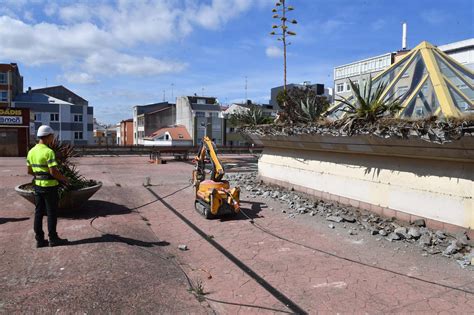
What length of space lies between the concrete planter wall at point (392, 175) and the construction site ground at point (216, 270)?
1.05 m

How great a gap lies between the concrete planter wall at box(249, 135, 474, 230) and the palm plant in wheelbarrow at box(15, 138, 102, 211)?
5689 mm

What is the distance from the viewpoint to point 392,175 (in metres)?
7.82

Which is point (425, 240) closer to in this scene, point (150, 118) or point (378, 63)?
point (378, 63)

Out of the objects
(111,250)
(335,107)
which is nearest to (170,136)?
(335,107)

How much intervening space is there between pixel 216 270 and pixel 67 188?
4.12 m

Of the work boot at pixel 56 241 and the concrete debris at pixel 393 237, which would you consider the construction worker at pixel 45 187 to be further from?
the concrete debris at pixel 393 237

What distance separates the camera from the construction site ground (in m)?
4.19

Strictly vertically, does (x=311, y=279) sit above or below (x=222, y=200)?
below

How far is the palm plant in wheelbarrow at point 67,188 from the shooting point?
7.77 meters

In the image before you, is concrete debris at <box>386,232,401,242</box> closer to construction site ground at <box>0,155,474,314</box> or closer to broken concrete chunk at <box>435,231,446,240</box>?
construction site ground at <box>0,155,474,314</box>

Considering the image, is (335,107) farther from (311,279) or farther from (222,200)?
(311,279)

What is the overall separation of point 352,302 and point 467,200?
129 inches

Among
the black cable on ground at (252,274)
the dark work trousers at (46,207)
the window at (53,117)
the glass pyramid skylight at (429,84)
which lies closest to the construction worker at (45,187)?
the dark work trousers at (46,207)

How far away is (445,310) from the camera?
4.14 m
